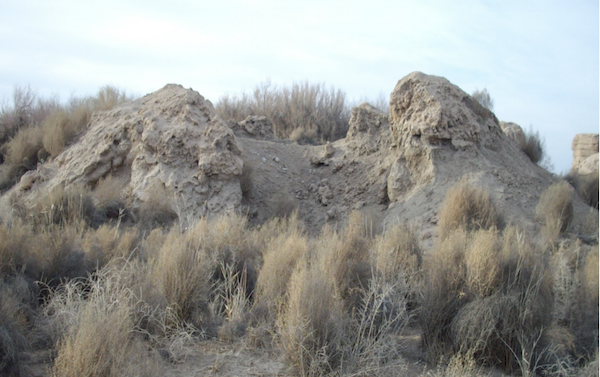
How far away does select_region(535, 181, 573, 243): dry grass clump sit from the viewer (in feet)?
26.3

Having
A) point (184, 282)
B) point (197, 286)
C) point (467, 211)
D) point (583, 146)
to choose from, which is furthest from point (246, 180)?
point (583, 146)

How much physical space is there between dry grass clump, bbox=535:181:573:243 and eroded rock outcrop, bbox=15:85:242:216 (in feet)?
18.5

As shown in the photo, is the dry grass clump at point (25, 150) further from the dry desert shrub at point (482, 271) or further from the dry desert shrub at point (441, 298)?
the dry desert shrub at point (482, 271)

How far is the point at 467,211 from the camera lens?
7855 millimetres

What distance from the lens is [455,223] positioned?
7.63 metres

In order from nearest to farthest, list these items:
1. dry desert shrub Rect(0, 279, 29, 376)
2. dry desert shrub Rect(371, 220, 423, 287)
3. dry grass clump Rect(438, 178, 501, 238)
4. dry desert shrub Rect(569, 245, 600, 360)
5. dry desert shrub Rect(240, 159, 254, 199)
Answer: dry desert shrub Rect(0, 279, 29, 376), dry desert shrub Rect(569, 245, 600, 360), dry desert shrub Rect(371, 220, 423, 287), dry grass clump Rect(438, 178, 501, 238), dry desert shrub Rect(240, 159, 254, 199)

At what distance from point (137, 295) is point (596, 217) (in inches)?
327

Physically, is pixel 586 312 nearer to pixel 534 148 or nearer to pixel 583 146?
pixel 534 148

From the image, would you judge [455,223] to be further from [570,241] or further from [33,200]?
[33,200]

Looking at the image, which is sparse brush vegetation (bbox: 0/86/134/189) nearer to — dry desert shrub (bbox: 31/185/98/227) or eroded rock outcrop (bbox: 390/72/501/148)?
dry desert shrub (bbox: 31/185/98/227)

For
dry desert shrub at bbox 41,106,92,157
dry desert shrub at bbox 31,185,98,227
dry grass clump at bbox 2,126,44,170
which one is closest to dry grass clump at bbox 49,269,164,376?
dry desert shrub at bbox 31,185,98,227

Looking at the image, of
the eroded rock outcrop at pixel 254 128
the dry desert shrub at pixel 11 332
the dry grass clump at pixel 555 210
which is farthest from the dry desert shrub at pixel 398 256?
the eroded rock outcrop at pixel 254 128

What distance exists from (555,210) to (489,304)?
185 inches

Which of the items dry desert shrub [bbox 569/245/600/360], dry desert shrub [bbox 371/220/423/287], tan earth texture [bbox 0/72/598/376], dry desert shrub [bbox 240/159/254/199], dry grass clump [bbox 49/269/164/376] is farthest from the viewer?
dry desert shrub [bbox 240/159/254/199]
